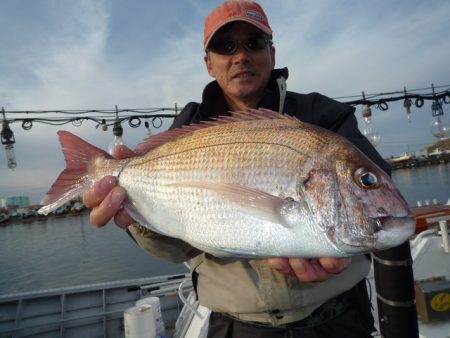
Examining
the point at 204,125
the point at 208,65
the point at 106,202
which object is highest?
the point at 208,65

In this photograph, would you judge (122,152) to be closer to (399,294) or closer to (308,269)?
(308,269)

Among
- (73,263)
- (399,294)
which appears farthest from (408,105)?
(73,263)

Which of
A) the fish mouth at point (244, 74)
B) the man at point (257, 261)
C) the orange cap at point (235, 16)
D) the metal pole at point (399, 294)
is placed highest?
the orange cap at point (235, 16)

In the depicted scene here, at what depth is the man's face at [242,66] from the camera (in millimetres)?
2328

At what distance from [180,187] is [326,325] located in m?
1.25

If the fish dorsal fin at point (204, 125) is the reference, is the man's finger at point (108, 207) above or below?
below

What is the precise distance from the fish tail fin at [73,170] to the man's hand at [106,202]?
0.15 meters

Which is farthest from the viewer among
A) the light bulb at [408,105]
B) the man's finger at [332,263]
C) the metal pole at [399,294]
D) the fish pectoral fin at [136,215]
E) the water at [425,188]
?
the water at [425,188]

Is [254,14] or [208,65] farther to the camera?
[208,65]

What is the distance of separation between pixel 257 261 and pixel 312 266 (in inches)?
17.3

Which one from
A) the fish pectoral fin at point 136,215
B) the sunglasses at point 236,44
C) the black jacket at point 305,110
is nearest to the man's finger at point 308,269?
the black jacket at point 305,110

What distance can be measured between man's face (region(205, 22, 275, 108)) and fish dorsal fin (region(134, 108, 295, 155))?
1.36 feet

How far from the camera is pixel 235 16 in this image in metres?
2.24

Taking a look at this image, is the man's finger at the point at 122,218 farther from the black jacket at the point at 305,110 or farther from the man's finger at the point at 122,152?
the black jacket at the point at 305,110
